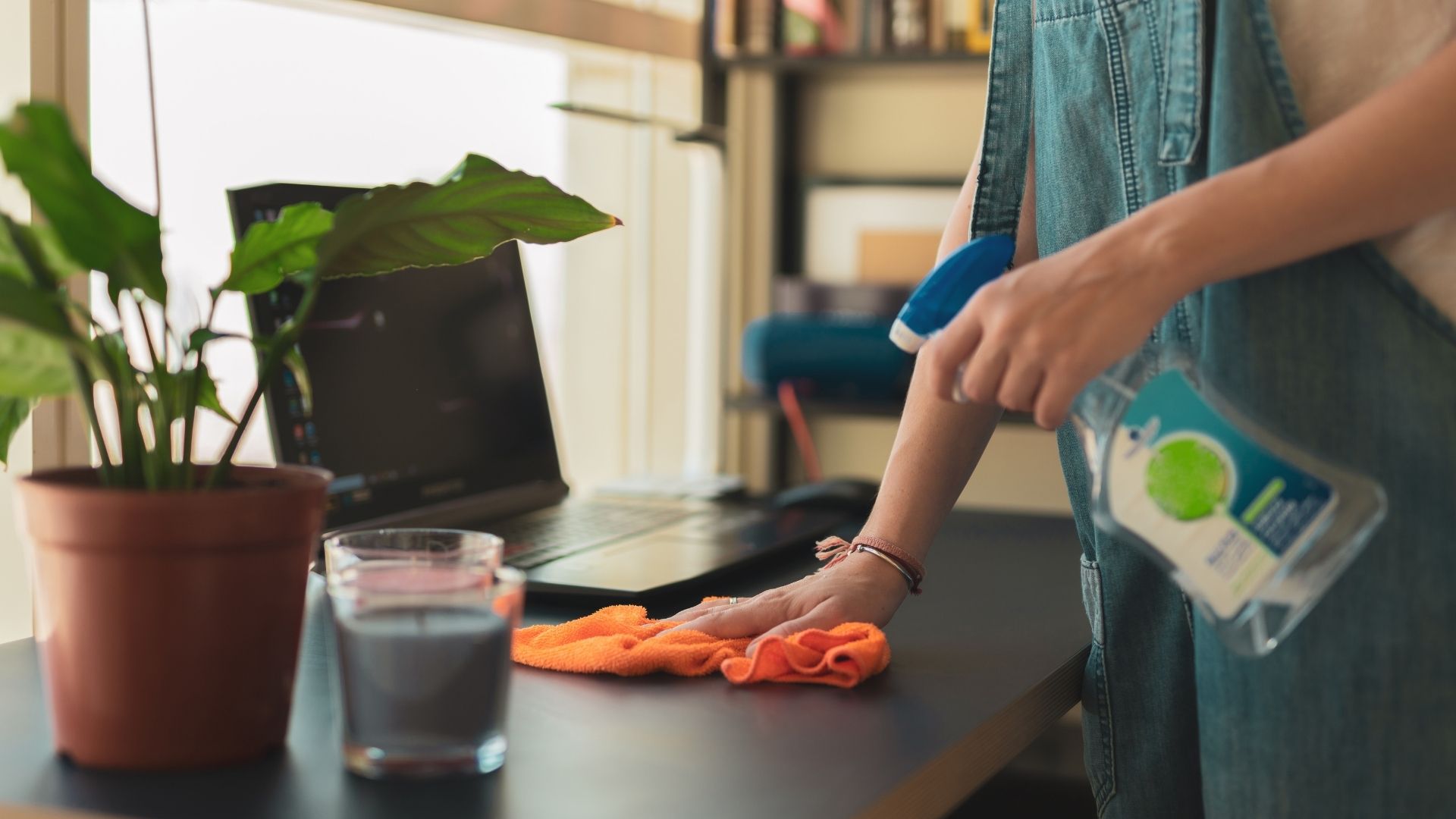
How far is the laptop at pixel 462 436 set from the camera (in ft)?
4.24

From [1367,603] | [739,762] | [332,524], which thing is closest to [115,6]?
[332,524]

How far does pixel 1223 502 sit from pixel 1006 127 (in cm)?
42

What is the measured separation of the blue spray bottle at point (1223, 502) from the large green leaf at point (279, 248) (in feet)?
1.43

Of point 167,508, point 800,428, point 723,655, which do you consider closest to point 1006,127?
point 723,655

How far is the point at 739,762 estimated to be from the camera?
0.74 metres

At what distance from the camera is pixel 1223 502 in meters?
0.74

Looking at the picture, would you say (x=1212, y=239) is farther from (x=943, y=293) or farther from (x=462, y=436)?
(x=462, y=436)

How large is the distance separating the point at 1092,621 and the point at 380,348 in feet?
2.48

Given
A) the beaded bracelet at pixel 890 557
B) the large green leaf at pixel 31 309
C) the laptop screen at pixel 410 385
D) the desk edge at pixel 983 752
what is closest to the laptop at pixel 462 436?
the laptop screen at pixel 410 385

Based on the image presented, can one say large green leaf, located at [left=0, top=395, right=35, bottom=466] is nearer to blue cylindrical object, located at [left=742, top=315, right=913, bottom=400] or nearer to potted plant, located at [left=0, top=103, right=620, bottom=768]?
potted plant, located at [left=0, top=103, right=620, bottom=768]

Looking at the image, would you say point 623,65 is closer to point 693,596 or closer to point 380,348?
point 380,348

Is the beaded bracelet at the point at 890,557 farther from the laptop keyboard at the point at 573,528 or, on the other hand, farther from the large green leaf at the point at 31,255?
the large green leaf at the point at 31,255

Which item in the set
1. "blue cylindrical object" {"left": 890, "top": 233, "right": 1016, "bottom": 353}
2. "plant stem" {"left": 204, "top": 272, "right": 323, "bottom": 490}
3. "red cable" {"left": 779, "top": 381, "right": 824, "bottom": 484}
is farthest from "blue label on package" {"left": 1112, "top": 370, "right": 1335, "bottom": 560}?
"red cable" {"left": 779, "top": 381, "right": 824, "bottom": 484}

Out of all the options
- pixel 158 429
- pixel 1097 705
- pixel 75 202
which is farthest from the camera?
pixel 1097 705
